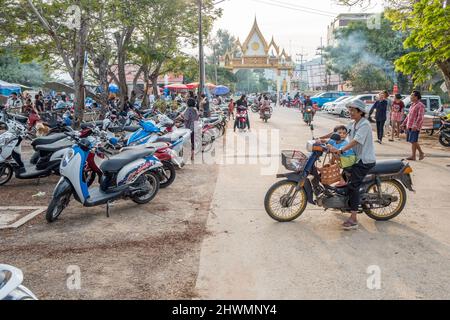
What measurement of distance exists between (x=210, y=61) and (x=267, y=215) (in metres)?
63.0

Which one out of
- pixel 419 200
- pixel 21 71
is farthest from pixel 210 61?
pixel 419 200

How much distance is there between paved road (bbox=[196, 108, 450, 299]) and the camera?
347cm

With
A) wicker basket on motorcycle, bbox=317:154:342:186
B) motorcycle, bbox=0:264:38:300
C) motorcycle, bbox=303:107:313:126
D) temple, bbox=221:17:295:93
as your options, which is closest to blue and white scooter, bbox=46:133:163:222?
wicker basket on motorcycle, bbox=317:154:342:186

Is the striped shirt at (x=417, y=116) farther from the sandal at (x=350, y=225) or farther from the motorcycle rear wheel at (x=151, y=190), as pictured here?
the motorcycle rear wheel at (x=151, y=190)

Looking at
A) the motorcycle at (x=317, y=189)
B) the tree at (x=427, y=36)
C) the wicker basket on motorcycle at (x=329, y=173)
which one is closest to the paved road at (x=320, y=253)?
the motorcycle at (x=317, y=189)

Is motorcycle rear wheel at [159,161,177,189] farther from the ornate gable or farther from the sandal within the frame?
the ornate gable

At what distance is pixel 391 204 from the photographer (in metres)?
5.34

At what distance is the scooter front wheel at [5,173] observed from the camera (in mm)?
7302

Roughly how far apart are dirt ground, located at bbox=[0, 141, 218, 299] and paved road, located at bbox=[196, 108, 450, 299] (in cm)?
24

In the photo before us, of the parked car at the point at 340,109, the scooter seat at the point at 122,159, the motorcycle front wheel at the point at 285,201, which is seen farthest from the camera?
the parked car at the point at 340,109

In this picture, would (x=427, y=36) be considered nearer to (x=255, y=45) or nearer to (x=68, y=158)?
(x=68, y=158)

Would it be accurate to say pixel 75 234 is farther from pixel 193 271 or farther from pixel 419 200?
pixel 419 200

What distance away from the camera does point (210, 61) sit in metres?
66.2

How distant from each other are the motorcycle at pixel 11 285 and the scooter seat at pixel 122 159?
3.36 m
